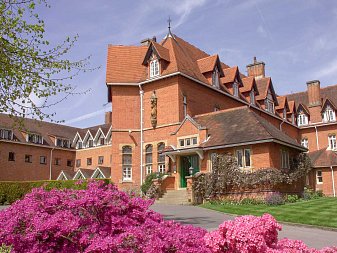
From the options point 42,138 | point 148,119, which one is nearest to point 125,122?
point 148,119

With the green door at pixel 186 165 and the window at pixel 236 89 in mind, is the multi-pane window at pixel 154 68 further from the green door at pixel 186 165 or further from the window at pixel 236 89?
the window at pixel 236 89

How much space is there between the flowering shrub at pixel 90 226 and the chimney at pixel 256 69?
48912 millimetres

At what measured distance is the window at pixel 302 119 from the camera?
4903 cm

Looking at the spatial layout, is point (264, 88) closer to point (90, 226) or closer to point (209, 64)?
point (209, 64)

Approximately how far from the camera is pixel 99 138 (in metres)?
53.3

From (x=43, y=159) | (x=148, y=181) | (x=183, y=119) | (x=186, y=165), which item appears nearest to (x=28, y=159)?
(x=43, y=159)

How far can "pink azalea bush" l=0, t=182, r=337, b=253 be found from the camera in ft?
16.9

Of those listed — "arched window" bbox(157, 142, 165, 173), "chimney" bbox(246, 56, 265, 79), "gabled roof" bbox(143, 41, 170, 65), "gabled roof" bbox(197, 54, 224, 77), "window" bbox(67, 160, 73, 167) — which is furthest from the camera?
"window" bbox(67, 160, 73, 167)

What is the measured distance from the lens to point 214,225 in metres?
13.8

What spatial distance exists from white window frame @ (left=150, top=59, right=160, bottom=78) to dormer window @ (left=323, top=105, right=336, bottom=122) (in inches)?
978

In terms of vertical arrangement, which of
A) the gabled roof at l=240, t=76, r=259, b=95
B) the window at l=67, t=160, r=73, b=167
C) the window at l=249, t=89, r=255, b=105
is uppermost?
the gabled roof at l=240, t=76, r=259, b=95

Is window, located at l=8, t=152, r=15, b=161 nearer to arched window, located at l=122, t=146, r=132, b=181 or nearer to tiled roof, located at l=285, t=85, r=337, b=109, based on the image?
arched window, located at l=122, t=146, r=132, b=181

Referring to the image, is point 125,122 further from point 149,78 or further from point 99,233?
point 99,233

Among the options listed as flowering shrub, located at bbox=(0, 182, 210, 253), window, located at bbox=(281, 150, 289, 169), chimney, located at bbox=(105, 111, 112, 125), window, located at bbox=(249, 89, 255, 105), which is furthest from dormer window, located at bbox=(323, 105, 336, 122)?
flowering shrub, located at bbox=(0, 182, 210, 253)
